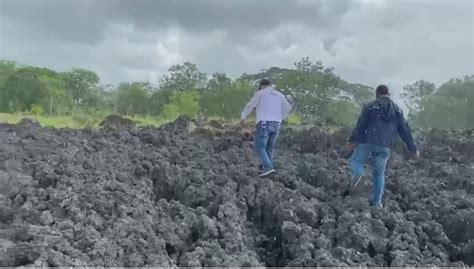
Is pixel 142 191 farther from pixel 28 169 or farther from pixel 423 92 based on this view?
pixel 423 92

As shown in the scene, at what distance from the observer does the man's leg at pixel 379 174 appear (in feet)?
21.7

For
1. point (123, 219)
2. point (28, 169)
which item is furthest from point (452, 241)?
point (28, 169)

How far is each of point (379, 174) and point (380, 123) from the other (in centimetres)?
50

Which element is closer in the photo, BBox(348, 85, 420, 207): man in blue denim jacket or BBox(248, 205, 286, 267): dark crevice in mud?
BBox(248, 205, 286, 267): dark crevice in mud

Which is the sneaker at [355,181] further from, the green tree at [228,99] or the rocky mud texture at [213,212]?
the green tree at [228,99]

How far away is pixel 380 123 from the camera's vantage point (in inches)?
265

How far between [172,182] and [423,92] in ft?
83.9

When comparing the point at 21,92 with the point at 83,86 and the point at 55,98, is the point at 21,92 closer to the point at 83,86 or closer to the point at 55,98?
the point at 55,98

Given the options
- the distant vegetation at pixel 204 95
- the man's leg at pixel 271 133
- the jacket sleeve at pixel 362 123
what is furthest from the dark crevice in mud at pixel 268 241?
the distant vegetation at pixel 204 95

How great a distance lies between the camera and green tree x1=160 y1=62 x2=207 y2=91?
34.5m

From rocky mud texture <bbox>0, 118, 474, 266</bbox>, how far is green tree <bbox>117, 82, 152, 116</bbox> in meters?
24.6

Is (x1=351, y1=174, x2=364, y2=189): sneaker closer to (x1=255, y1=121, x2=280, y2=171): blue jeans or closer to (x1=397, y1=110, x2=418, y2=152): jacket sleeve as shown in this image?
(x1=397, y1=110, x2=418, y2=152): jacket sleeve

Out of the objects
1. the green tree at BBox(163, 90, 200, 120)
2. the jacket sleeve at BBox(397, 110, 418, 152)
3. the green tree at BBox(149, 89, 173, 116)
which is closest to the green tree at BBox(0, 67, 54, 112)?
the green tree at BBox(149, 89, 173, 116)

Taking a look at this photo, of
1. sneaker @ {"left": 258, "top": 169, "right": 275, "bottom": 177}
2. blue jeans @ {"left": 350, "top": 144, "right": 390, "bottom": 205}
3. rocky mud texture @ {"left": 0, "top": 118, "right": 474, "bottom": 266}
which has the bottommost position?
rocky mud texture @ {"left": 0, "top": 118, "right": 474, "bottom": 266}
